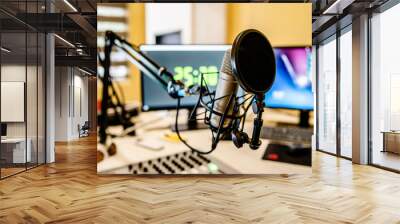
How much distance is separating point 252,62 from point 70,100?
5.40 metres

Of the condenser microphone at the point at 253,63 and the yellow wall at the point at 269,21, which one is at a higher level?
the yellow wall at the point at 269,21

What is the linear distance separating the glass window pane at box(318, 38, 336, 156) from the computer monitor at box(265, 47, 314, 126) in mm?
3025

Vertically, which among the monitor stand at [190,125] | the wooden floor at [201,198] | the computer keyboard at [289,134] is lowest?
the wooden floor at [201,198]

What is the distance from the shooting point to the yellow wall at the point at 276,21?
4.64 meters

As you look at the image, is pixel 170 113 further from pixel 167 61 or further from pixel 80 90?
pixel 80 90

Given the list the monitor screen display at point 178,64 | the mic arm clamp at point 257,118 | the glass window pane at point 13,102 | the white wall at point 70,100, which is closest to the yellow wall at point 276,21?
the monitor screen display at point 178,64

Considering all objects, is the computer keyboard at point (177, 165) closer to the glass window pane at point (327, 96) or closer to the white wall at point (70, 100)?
the white wall at point (70, 100)

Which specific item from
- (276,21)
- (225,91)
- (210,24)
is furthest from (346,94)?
(225,91)

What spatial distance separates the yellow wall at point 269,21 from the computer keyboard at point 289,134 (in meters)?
1.04

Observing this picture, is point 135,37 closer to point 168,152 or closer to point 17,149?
point 168,152

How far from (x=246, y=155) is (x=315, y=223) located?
1829mm

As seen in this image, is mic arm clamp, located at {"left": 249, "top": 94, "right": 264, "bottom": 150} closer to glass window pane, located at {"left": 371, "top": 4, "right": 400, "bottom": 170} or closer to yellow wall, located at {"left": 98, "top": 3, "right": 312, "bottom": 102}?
yellow wall, located at {"left": 98, "top": 3, "right": 312, "bottom": 102}

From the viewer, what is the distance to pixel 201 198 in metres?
3.76

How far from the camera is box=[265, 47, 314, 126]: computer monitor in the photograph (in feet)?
15.1
